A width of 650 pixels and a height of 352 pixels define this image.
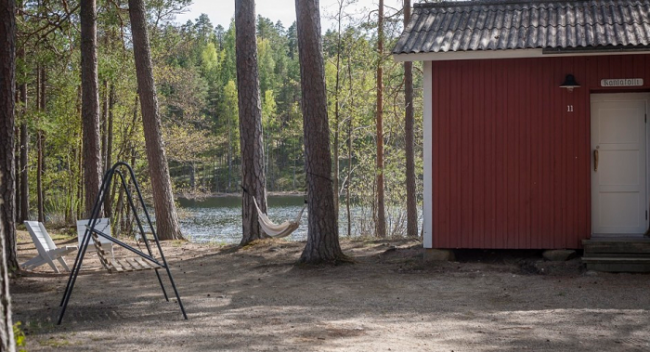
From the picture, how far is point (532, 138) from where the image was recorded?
9.66 meters

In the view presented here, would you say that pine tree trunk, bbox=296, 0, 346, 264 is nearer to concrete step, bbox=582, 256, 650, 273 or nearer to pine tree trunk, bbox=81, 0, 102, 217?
concrete step, bbox=582, 256, 650, 273

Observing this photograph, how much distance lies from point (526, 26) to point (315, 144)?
322 cm

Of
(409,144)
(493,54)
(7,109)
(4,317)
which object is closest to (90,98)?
(7,109)

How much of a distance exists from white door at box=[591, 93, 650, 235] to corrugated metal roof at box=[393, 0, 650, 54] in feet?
2.95

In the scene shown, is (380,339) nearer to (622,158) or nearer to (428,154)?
(428,154)

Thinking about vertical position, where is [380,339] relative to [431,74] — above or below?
below

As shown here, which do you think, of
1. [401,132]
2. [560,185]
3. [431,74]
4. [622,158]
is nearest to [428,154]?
[431,74]

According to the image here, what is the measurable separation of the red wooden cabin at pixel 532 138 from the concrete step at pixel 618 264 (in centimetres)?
52

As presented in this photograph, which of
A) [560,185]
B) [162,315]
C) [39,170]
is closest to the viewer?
[162,315]

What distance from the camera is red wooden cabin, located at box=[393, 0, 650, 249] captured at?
9.52 metres

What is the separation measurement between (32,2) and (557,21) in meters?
11.4

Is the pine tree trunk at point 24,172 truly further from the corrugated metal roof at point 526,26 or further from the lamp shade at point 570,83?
the lamp shade at point 570,83

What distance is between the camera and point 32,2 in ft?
52.7

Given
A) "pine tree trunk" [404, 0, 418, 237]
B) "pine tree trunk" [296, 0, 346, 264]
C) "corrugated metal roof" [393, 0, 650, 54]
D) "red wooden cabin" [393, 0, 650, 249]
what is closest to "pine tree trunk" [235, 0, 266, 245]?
"pine tree trunk" [296, 0, 346, 264]
